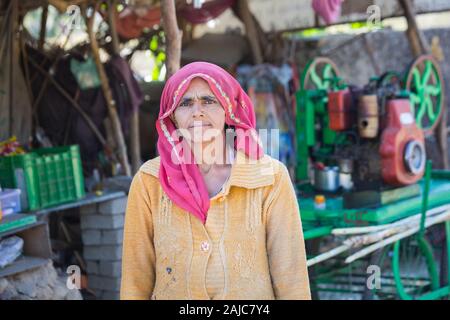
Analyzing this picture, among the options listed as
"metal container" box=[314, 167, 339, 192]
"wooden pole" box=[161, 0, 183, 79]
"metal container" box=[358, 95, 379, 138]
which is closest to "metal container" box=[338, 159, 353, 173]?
"metal container" box=[314, 167, 339, 192]

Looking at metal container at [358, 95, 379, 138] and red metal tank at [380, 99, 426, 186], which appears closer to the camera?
red metal tank at [380, 99, 426, 186]

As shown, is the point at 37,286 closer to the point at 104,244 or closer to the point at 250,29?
the point at 104,244

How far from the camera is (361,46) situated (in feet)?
26.2

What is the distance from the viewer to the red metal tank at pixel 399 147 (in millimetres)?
4457

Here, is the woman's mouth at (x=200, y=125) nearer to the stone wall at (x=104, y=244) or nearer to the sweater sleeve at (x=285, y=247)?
the sweater sleeve at (x=285, y=247)

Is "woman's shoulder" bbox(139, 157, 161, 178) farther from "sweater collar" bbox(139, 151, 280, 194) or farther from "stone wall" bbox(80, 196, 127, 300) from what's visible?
→ "stone wall" bbox(80, 196, 127, 300)

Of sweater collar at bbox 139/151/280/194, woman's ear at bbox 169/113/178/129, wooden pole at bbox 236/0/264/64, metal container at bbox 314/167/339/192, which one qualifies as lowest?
metal container at bbox 314/167/339/192

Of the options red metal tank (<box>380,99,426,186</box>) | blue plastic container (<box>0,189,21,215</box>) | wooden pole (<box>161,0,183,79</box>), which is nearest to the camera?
wooden pole (<box>161,0,183,79</box>)

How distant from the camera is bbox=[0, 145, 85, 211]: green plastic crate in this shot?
4285 millimetres

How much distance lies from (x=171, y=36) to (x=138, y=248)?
1.63 m

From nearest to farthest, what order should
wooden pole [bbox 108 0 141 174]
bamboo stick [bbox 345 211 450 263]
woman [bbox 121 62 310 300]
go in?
woman [bbox 121 62 310 300] → bamboo stick [bbox 345 211 450 263] → wooden pole [bbox 108 0 141 174]

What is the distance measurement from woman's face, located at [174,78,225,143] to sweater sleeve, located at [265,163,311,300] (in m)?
0.29
